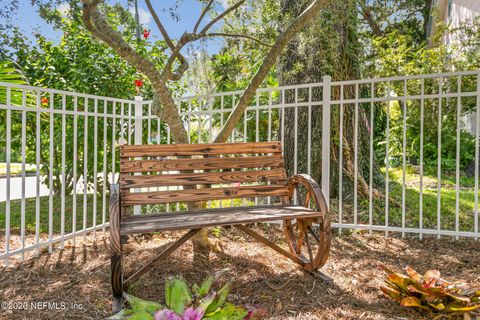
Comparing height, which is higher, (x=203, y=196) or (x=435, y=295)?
(x=203, y=196)

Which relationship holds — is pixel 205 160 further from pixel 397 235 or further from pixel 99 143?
pixel 99 143

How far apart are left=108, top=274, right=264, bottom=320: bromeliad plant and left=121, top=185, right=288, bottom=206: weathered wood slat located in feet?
3.03

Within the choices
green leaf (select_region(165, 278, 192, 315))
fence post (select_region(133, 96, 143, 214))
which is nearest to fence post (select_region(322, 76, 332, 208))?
fence post (select_region(133, 96, 143, 214))

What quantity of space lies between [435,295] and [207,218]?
147cm

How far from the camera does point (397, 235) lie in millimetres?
3818

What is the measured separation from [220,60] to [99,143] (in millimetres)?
2601

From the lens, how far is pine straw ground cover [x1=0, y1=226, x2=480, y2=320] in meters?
2.18

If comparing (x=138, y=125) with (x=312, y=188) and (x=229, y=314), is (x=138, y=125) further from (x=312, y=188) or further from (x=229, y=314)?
(x=229, y=314)

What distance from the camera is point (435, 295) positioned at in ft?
6.68

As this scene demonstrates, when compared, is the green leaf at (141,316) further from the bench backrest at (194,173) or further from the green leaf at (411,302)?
the green leaf at (411,302)

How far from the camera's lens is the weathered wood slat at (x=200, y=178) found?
2635mm

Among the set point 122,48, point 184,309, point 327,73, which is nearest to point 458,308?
point 184,309

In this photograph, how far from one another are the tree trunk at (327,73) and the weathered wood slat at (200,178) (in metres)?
1.48

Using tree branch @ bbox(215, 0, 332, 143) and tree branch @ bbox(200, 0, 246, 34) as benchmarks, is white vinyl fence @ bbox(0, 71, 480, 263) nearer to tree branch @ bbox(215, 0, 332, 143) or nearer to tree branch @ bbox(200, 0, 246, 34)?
tree branch @ bbox(215, 0, 332, 143)
